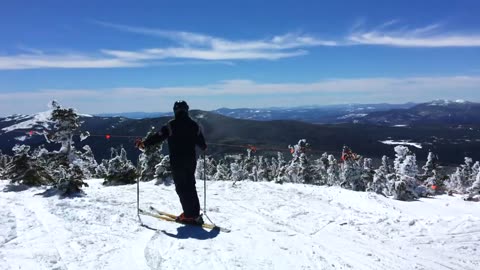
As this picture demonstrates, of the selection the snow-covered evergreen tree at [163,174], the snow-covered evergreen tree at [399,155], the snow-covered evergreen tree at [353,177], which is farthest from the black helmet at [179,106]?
the snow-covered evergreen tree at [399,155]

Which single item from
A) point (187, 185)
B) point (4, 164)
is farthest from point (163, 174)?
point (4, 164)

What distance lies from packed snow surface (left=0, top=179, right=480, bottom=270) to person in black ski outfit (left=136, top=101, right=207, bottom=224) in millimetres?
841

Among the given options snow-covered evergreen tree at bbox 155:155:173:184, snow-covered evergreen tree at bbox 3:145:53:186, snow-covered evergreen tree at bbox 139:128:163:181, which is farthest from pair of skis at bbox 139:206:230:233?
snow-covered evergreen tree at bbox 139:128:163:181

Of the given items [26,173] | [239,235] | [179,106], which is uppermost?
[179,106]

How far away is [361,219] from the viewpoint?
12188mm

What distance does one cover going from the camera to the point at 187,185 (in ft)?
32.5

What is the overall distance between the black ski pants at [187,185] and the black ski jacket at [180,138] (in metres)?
0.08

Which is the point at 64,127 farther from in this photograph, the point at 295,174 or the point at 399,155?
the point at 295,174

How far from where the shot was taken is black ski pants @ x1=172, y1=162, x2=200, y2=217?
9836 millimetres

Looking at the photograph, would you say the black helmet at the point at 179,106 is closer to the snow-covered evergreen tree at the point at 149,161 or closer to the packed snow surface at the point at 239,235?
the packed snow surface at the point at 239,235

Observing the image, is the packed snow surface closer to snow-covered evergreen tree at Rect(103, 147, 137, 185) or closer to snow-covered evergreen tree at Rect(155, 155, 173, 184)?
snow-covered evergreen tree at Rect(155, 155, 173, 184)

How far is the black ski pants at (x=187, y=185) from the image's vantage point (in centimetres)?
984

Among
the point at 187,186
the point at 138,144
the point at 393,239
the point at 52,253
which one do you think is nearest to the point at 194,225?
the point at 187,186

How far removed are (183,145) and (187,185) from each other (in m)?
0.99
